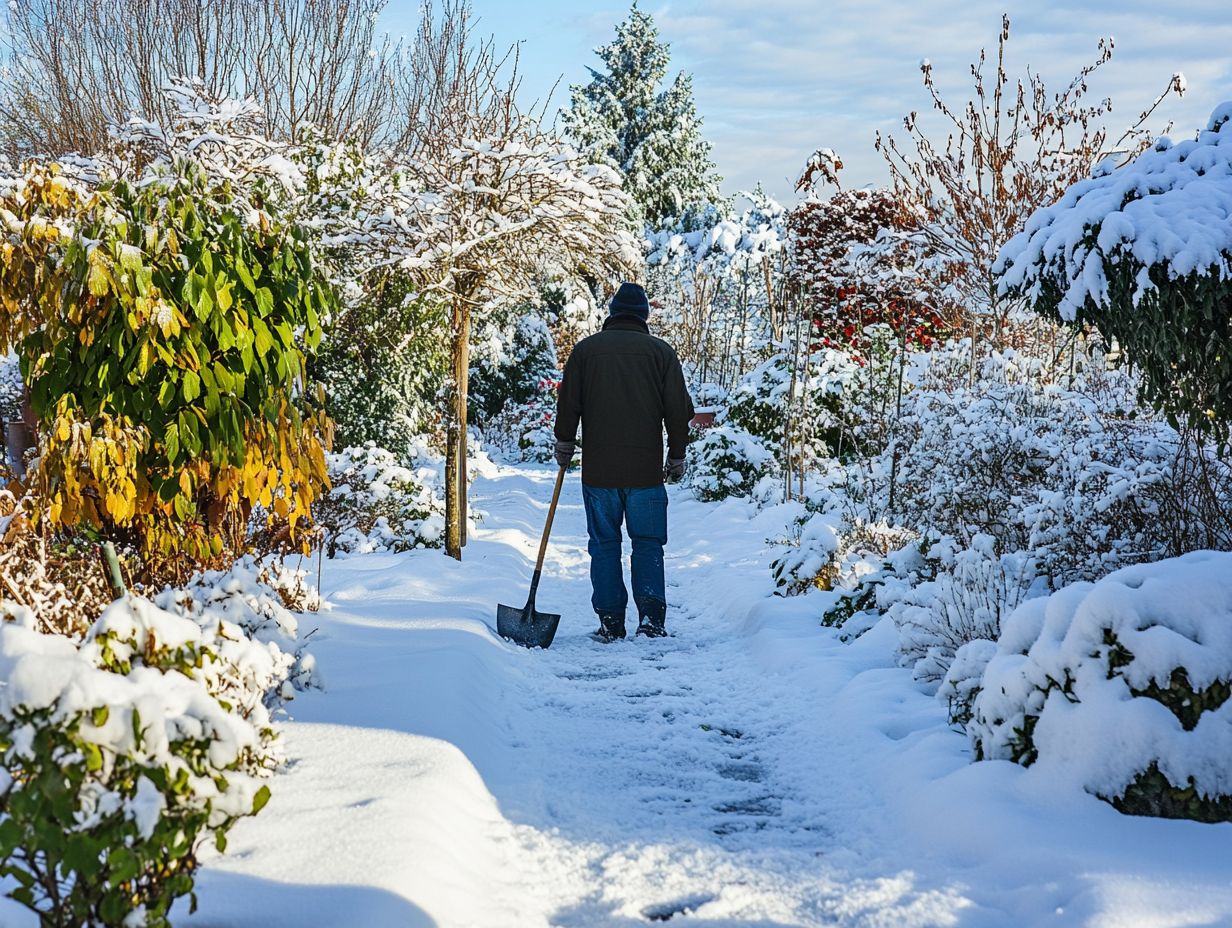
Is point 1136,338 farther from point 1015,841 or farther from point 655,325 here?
point 655,325

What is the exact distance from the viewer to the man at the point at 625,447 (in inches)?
246

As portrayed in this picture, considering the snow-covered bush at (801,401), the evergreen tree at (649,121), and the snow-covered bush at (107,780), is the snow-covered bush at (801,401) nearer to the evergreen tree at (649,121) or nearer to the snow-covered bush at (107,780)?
the snow-covered bush at (107,780)

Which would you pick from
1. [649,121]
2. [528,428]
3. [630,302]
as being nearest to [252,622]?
[630,302]

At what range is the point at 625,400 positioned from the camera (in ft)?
20.5

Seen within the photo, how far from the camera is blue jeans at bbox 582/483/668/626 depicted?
20.5ft

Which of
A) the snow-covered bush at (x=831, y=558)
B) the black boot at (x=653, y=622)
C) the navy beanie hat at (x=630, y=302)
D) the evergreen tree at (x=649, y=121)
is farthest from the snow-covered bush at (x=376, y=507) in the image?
the evergreen tree at (x=649, y=121)

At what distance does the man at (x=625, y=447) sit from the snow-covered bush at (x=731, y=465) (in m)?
6.26

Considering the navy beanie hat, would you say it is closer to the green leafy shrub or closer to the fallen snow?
the fallen snow

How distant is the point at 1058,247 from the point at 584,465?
3263mm

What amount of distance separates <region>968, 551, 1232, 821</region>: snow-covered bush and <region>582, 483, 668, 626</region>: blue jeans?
301 cm

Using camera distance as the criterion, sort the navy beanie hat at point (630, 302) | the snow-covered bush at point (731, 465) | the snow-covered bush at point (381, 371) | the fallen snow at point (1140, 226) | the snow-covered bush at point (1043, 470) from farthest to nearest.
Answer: the snow-covered bush at point (731, 465)
the snow-covered bush at point (381, 371)
the navy beanie hat at point (630, 302)
the snow-covered bush at point (1043, 470)
the fallen snow at point (1140, 226)

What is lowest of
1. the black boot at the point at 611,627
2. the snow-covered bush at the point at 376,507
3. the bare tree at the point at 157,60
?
the black boot at the point at 611,627

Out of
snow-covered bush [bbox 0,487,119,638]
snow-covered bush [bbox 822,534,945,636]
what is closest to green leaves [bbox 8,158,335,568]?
snow-covered bush [bbox 0,487,119,638]

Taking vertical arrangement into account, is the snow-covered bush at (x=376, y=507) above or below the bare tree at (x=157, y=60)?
below
